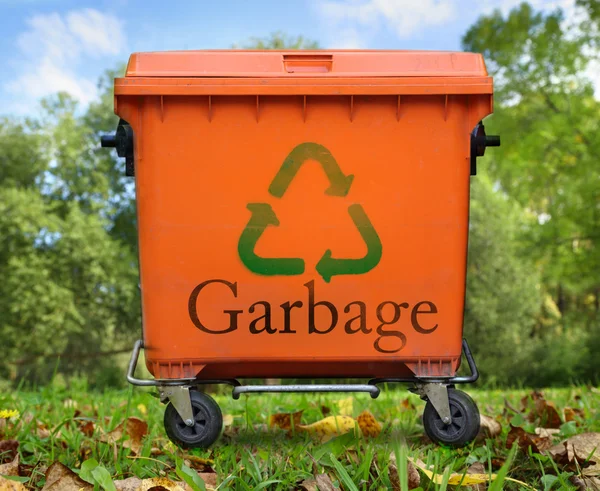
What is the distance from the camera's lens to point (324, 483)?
2.01m

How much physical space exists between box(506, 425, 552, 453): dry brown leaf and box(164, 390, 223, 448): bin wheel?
1.14 m

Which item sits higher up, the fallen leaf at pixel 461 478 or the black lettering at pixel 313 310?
the black lettering at pixel 313 310

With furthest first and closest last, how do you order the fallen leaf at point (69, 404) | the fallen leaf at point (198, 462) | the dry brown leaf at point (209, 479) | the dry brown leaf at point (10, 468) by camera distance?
1. the fallen leaf at point (69, 404)
2. the fallen leaf at point (198, 462)
3. the dry brown leaf at point (10, 468)
4. the dry brown leaf at point (209, 479)

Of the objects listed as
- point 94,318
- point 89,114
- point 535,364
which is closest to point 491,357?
point 535,364

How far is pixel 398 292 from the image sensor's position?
2.63 meters

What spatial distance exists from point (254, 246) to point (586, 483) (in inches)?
54.9

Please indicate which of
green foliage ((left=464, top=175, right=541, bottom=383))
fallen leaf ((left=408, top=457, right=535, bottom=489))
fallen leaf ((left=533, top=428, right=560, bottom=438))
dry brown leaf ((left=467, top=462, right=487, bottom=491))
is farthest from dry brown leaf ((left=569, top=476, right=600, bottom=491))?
green foliage ((left=464, top=175, right=541, bottom=383))

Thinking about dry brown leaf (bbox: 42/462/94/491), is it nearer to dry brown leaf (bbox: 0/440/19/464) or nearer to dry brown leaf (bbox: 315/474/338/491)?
dry brown leaf (bbox: 0/440/19/464)

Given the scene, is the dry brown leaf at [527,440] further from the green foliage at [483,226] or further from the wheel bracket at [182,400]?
the green foliage at [483,226]

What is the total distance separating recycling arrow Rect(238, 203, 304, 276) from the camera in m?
2.59

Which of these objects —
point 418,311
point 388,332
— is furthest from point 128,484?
point 418,311

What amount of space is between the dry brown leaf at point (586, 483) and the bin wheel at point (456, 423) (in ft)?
1.68

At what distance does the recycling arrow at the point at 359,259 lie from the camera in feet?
8.52

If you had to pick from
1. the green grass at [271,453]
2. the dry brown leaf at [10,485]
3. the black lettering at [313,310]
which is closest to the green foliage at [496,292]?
the green grass at [271,453]
